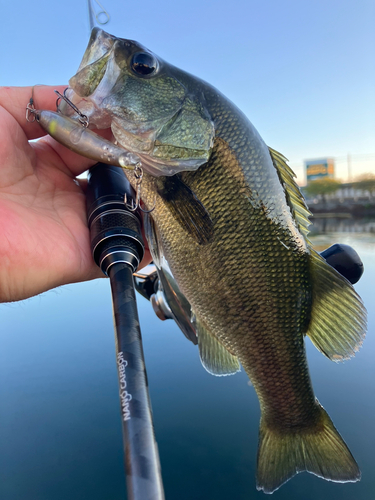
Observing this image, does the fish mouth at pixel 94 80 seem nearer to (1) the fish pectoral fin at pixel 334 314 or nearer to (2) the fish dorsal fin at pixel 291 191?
(2) the fish dorsal fin at pixel 291 191

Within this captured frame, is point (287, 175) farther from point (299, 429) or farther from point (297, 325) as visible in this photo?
point (299, 429)

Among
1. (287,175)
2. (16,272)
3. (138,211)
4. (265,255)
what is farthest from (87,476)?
(287,175)

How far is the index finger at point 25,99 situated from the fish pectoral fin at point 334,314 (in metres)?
1.28

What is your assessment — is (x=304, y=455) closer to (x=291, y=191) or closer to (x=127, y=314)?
(x=127, y=314)

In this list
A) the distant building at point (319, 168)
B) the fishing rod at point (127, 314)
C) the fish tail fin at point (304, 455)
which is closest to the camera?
the fishing rod at point (127, 314)

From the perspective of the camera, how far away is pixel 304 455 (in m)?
1.13

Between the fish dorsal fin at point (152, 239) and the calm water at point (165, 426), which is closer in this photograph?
the fish dorsal fin at point (152, 239)

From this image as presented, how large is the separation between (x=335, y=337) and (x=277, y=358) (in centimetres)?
22

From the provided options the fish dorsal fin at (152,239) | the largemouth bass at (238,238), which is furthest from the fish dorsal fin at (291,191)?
the fish dorsal fin at (152,239)

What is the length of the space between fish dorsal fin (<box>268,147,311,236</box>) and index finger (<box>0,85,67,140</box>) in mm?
978

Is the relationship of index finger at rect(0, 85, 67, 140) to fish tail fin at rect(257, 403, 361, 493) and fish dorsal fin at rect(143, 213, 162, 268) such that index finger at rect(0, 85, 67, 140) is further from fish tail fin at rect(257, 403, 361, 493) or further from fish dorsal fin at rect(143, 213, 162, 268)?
fish tail fin at rect(257, 403, 361, 493)

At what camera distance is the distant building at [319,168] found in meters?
62.4

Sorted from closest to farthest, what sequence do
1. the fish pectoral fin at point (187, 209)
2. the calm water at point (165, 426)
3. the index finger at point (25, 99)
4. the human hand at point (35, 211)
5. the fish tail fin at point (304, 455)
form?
the fish tail fin at point (304, 455), the fish pectoral fin at point (187, 209), the human hand at point (35, 211), the index finger at point (25, 99), the calm water at point (165, 426)

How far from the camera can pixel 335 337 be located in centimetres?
112
